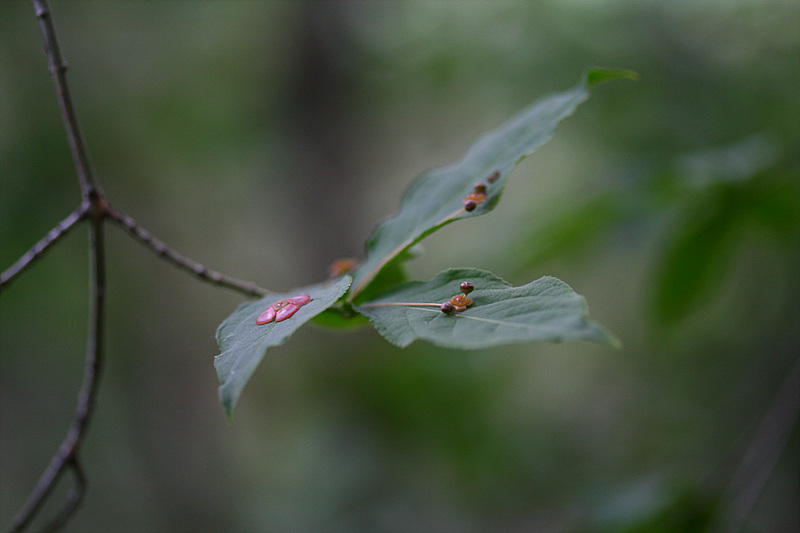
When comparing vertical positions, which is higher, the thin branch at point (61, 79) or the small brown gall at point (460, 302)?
the thin branch at point (61, 79)

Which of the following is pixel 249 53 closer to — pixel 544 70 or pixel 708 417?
pixel 544 70

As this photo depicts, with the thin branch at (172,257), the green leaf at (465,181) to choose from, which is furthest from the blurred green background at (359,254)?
the thin branch at (172,257)

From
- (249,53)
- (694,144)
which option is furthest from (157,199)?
(694,144)

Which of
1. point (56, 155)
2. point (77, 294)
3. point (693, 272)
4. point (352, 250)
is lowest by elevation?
point (693, 272)

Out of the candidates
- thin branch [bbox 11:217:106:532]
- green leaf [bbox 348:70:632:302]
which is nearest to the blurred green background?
green leaf [bbox 348:70:632:302]

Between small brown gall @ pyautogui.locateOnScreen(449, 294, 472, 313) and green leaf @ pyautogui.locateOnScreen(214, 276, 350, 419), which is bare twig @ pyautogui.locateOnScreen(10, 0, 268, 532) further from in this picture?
small brown gall @ pyautogui.locateOnScreen(449, 294, 472, 313)

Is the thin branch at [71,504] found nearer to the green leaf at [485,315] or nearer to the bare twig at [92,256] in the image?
the bare twig at [92,256]
